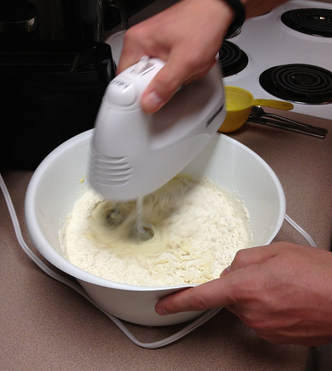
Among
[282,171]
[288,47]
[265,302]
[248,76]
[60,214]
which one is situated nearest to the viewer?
[265,302]

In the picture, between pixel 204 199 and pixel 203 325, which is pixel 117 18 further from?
pixel 203 325

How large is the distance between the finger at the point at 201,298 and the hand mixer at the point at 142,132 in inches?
6.9

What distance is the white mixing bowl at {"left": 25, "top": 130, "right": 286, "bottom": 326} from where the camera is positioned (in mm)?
517

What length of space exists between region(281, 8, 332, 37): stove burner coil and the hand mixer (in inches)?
43.0

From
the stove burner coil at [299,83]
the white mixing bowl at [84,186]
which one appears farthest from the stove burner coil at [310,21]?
the white mixing bowl at [84,186]

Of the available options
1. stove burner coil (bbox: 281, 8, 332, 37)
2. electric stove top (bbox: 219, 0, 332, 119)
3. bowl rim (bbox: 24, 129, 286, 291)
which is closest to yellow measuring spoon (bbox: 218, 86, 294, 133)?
electric stove top (bbox: 219, 0, 332, 119)

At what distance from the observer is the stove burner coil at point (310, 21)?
1.53m

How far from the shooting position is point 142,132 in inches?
21.3

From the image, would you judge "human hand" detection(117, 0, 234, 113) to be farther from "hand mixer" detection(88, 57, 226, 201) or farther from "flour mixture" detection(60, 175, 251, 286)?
"flour mixture" detection(60, 175, 251, 286)

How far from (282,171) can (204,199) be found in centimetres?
25

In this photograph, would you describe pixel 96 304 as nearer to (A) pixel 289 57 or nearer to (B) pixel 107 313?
(B) pixel 107 313

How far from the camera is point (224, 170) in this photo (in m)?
0.84

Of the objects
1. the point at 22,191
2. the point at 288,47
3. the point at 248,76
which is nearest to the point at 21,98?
the point at 22,191

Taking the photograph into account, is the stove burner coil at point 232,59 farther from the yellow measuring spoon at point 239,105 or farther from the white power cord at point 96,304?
the white power cord at point 96,304
